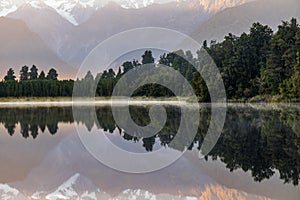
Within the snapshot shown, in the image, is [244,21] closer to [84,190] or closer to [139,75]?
[139,75]

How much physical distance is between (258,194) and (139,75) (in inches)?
2657

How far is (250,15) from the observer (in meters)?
100

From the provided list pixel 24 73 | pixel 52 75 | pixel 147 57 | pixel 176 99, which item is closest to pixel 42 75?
pixel 52 75

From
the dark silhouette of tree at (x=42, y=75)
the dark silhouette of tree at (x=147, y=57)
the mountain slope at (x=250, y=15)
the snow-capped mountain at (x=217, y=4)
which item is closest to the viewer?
the dark silhouette of tree at (x=147, y=57)

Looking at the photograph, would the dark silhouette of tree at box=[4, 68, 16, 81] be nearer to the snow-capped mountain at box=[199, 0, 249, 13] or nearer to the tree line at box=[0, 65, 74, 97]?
the tree line at box=[0, 65, 74, 97]

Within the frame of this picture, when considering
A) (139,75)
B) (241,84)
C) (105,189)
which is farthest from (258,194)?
(139,75)

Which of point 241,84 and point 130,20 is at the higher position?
point 130,20

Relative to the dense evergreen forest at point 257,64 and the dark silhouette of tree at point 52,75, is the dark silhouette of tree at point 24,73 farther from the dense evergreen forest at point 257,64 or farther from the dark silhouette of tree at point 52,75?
the dense evergreen forest at point 257,64

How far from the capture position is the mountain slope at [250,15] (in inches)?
3474

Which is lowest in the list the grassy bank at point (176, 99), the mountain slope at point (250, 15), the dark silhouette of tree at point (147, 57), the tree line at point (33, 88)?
the grassy bank at point (176, 99)

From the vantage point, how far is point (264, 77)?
3975 cm

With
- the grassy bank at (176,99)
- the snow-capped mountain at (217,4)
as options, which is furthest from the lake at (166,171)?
the snow-capped mountain at (217,4)

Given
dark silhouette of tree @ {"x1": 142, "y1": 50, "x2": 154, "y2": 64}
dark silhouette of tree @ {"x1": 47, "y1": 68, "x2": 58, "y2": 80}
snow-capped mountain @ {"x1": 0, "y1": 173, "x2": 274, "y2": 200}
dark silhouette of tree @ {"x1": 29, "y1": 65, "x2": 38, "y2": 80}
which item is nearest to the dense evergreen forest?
dark silhouette of tree @ {"x1": 142, "y1": 50, "x2": 154, "y2": 64}

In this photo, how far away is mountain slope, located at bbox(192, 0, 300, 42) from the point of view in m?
88.2
